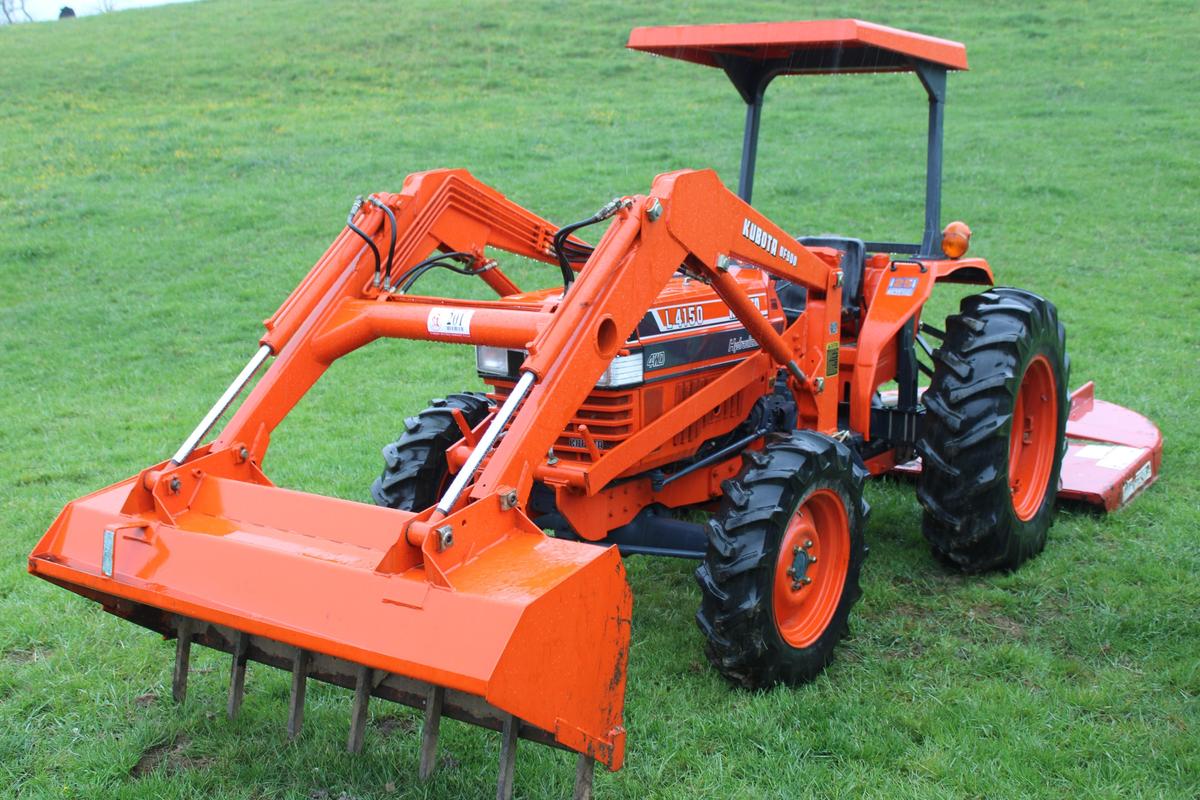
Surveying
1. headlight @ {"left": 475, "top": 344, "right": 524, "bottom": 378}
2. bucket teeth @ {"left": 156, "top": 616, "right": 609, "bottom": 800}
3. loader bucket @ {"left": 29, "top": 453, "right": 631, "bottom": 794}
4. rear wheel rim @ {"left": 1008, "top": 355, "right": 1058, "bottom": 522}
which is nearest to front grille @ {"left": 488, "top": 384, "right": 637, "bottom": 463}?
headlight @ {"left": 475, "top": 344, "right": 524, "bottom": 378}

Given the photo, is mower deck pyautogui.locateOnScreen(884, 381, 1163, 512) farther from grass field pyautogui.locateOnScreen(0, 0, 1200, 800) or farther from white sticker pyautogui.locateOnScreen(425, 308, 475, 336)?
white sticker pyautogui.locateOnScreen(425, 308, 475, 336)

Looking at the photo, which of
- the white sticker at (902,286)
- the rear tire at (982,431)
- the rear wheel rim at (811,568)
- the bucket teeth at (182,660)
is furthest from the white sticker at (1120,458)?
the bucket teeth at (182,660)

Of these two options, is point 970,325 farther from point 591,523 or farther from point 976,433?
point 591,523

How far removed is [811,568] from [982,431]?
1.08m

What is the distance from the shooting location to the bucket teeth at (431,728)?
3.40 metres

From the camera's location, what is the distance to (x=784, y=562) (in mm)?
4281

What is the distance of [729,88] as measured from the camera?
880 inches

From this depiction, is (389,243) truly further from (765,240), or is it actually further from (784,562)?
(784,562)

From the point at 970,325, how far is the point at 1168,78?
18016 millimetres

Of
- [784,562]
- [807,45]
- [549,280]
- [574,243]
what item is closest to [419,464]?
[574,243]

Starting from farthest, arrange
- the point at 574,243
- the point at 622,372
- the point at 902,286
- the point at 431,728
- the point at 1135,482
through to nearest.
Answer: the point at 1135,482
the point at 902,286
the point at 574,243
the point at 622,372
the point at 431,728

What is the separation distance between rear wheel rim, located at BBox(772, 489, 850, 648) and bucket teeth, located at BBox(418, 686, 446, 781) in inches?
53.2

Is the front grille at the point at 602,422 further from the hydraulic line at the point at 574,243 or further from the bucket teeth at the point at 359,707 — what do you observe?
the bucket teeth at the point at 359,707

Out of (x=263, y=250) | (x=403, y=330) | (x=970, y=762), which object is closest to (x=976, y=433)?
(x=970, y=762)
